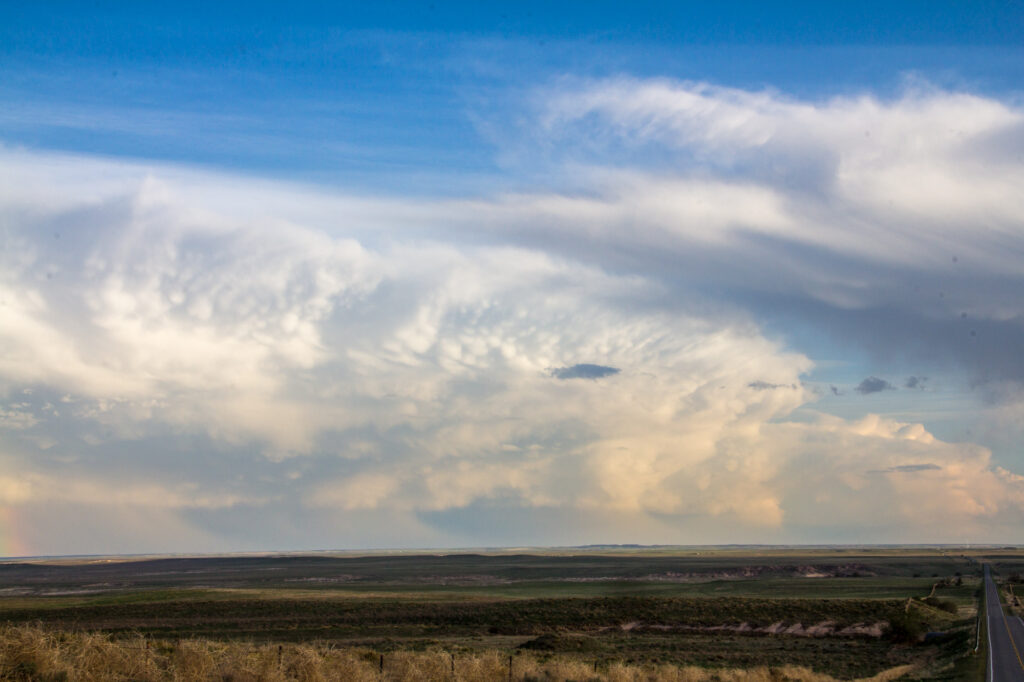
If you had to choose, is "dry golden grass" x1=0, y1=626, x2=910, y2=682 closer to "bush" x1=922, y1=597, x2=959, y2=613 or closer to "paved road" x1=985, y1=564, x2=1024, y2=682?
"paved road" x1=985, y1=564, x2=1024, y2=682

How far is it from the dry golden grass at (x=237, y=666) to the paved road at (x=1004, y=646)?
9.24m

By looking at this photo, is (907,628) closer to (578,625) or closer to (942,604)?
(942,604)

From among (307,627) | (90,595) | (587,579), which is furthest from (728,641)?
(90,595)

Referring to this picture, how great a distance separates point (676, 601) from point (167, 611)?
42.1 m

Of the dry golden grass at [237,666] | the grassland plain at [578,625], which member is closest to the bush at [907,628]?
the grassland plain at [578,625]

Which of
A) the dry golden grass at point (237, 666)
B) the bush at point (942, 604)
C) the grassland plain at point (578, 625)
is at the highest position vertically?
the dry golden grass at point (237, 666)

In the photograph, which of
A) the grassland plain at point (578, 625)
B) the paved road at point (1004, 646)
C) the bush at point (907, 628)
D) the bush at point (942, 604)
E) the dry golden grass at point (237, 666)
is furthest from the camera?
the bush at point (942, 604)

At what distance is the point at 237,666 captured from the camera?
65.3ft

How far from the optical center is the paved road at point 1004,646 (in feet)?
105

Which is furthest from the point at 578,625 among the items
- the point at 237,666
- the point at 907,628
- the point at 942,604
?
the point at 237,666

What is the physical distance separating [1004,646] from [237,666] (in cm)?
4074

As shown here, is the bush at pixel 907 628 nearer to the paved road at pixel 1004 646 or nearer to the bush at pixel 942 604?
the paved road at pixel 1004 646

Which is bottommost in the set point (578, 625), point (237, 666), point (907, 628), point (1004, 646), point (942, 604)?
point (942, 604)

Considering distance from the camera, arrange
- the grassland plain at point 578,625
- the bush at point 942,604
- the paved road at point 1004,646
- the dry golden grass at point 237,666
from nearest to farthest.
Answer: the dry golden grass at point 237,666
the paved road at point 1004,646
the grassland plain at point 578,625
the bush at point 942,604
